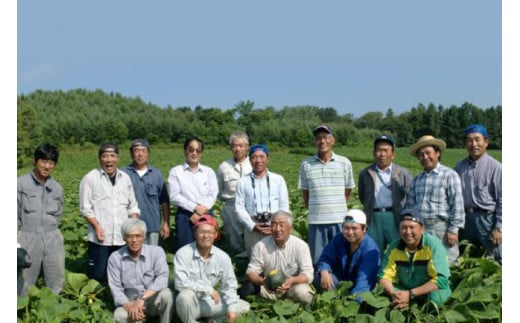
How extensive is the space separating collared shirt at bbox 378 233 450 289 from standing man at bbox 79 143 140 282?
2372mm

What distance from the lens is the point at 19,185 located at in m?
4.67

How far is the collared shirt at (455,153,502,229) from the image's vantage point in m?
4.98

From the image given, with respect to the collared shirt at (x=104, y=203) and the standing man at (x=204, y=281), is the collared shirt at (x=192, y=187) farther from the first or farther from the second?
the standing man at (x=204, y=281)

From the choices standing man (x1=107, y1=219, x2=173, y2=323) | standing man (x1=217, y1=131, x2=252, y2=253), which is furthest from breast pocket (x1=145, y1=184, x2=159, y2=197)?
standing man (x1=107, y1=219, x2=173, y2=323)

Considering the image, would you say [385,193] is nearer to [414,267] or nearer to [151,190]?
[414,267]

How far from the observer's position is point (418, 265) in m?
4.41

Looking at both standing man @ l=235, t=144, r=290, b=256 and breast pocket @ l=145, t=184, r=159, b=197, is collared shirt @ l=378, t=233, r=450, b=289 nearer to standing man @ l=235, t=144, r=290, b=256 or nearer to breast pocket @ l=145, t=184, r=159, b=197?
standing man @ l=235, t=144, r=290, b=256

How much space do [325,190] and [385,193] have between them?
0.54 m

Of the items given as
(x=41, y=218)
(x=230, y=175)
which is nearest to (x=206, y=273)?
(x=230, y=175)

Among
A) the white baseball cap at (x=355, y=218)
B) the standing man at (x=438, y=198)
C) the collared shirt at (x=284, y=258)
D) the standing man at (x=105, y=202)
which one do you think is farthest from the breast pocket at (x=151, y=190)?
the standing man at (x=438, y=198)

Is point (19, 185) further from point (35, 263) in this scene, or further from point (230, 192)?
point (230, 192)

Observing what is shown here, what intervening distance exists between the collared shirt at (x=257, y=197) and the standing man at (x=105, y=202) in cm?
106

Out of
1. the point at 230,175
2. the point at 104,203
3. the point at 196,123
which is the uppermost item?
the point at 196,123

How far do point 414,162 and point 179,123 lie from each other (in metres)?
24.4
